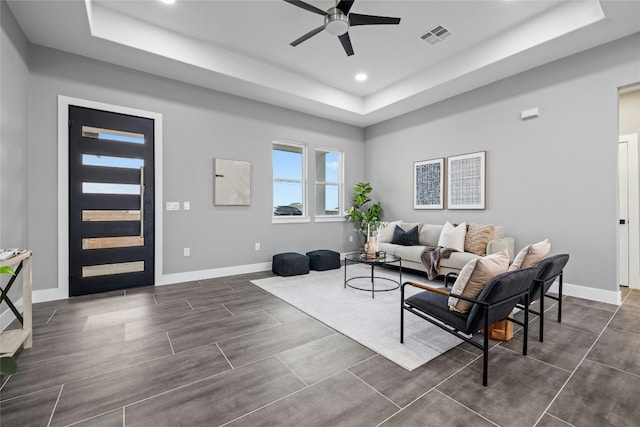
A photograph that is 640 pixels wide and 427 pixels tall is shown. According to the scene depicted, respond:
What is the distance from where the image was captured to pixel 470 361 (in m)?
2.19

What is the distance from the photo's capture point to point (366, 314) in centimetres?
315

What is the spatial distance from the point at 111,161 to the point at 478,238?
5472mm

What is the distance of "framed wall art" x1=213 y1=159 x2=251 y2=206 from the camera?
490cm

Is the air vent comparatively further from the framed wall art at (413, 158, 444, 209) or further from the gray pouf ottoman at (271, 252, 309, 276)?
the gray pouf ottoman at (271, 252, 309, 276)

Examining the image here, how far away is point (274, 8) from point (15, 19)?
276cm

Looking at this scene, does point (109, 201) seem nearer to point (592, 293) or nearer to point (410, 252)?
point (410, 252)

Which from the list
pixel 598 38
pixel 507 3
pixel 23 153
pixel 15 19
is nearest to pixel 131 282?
pixel 23 153

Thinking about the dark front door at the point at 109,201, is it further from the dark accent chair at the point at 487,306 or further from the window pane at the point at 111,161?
the dark accent chair at the point at 487,306

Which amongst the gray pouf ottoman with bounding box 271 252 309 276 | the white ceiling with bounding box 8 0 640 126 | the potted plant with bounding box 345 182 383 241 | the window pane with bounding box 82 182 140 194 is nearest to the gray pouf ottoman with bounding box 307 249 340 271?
the gray pouf ottoman with bounding box 271 252 309 276

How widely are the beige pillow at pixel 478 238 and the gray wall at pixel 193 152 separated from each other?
2.84m

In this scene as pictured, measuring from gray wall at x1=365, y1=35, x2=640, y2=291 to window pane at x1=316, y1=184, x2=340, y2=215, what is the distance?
230 centimetres

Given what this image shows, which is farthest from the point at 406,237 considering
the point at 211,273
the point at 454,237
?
the point at 211,273

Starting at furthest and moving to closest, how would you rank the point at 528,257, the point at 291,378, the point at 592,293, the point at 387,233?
the point at 387,233, the point at 592,293, the point at 528,257, the point at 291,378

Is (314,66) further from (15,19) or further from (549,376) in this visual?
(549,376)
